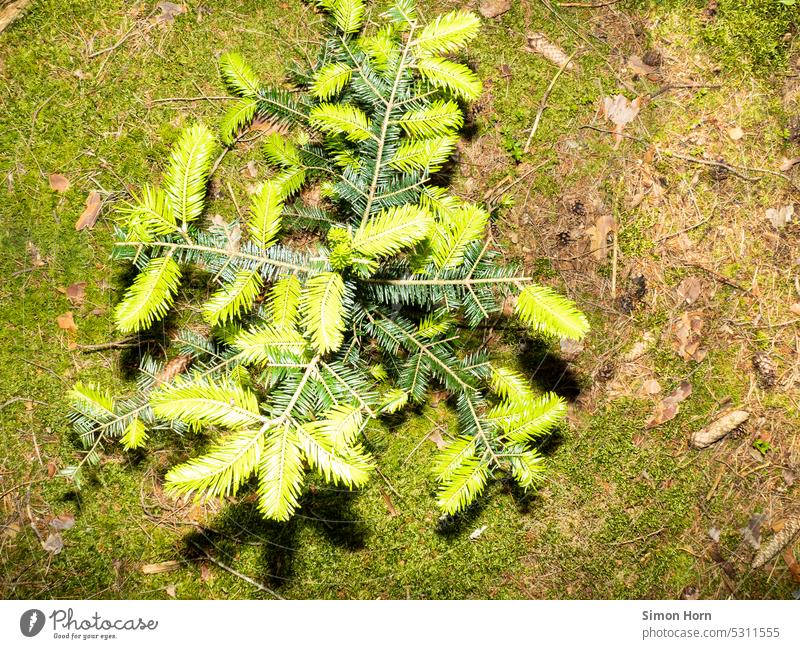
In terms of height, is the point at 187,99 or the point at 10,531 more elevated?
the point at 187,99

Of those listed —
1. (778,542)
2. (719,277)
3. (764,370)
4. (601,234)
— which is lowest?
(778,542)

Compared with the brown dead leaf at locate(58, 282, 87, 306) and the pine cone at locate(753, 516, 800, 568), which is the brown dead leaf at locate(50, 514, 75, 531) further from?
the pine cone at locate(753, 516, 800, 568)

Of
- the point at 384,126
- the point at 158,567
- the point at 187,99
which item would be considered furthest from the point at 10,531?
the point at 384,126

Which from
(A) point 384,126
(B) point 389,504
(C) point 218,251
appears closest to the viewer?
(C) point 218,251

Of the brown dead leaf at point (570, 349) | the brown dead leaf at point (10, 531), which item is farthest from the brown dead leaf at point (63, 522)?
the brown dead leaf at point (570, 349)

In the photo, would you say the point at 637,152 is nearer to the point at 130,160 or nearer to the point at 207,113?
the point at 207,113

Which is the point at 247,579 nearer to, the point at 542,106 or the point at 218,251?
the point at 218,251
